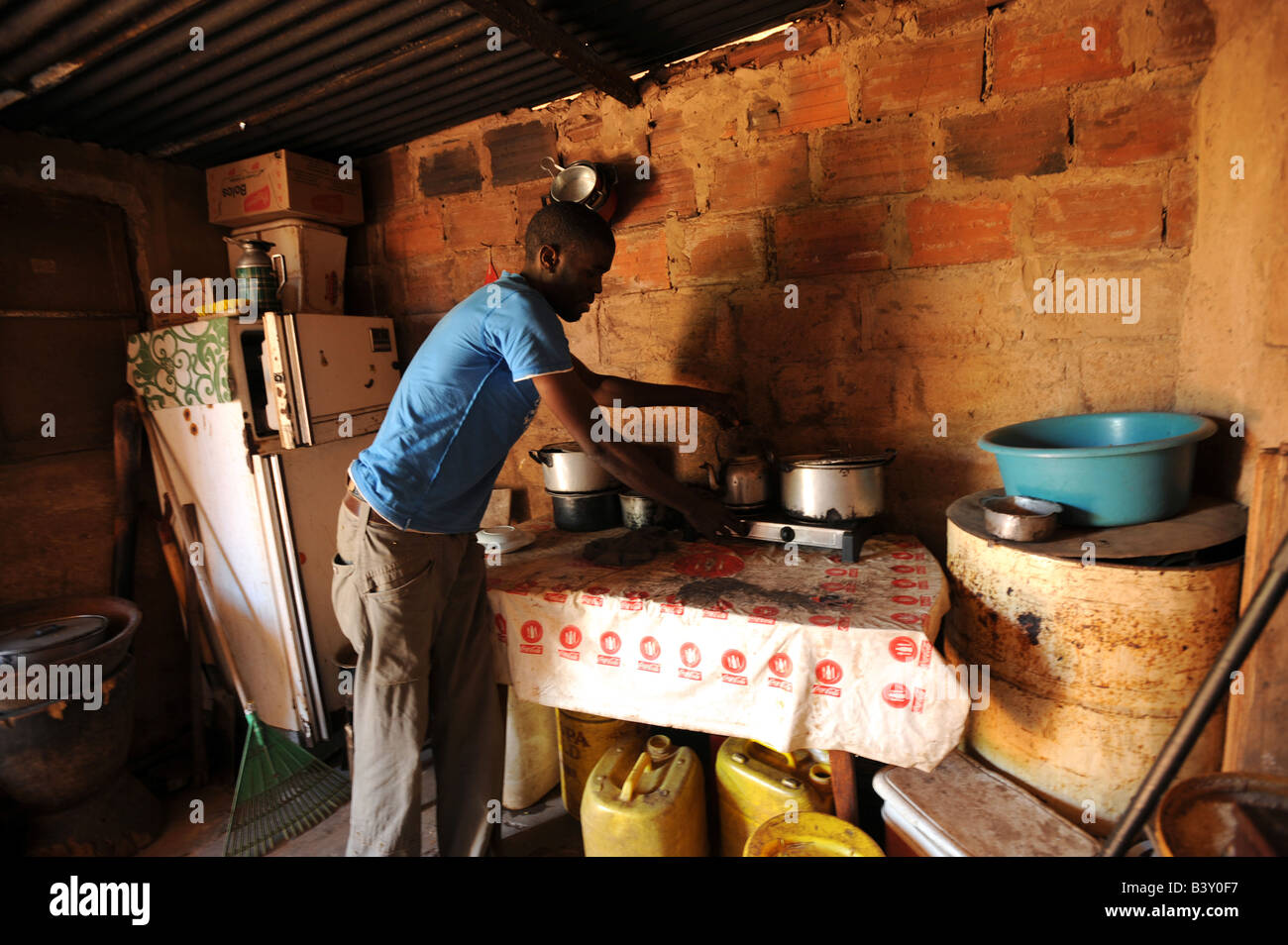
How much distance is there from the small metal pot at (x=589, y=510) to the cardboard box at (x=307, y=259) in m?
1.66

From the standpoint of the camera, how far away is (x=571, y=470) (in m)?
2.53

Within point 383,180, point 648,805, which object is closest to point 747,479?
point 648,805

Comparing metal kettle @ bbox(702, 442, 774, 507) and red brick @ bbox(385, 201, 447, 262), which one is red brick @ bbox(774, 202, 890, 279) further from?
red brick @ bbox(385, 201, 447, 262)

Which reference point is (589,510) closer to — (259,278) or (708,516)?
(708,516)

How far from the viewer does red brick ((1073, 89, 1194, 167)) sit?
6.35ft

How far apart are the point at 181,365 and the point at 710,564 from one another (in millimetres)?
2518

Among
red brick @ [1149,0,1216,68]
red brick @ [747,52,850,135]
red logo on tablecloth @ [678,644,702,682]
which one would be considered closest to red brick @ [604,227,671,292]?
red brick @ [747,52,850,135]

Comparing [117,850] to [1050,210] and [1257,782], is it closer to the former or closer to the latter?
[1257,782]

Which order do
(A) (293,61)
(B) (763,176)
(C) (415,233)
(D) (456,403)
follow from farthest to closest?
(C) (415,233) < (B) (763,176) < (A) (293,61) < (D) (456,403)

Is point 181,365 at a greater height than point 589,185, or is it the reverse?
point 589,185

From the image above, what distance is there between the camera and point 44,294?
2.76 meters

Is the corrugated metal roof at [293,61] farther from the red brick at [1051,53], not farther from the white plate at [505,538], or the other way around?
the white plate at [505,538]

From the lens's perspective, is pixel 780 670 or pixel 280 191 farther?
pixel 280 191

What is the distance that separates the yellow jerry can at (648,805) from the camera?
1.85 meters
